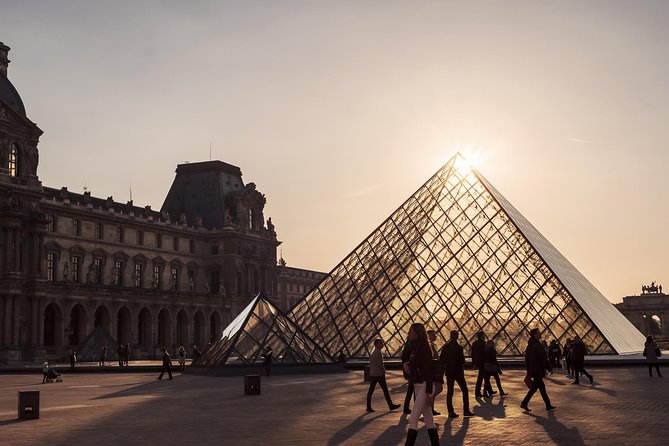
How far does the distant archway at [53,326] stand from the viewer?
64.1m

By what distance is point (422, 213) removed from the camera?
4247cm

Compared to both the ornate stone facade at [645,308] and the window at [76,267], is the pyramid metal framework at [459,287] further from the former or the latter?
the ornate stone facade at [645,308]

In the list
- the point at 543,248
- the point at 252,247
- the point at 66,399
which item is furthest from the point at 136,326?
the point at 66,399

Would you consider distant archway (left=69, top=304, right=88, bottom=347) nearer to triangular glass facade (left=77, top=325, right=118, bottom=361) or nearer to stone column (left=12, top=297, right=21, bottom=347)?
triangular glass facade (left=77, top=325, right=118, bottom=361)

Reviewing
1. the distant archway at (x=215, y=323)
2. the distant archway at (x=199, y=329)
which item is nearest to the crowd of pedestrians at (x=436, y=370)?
the distant archway at (x=199, y=329)

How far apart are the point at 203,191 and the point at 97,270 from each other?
Result: 21.1 m

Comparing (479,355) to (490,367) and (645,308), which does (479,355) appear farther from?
(645,308)

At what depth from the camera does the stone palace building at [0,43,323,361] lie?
58312mm

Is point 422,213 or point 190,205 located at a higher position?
point 190,205

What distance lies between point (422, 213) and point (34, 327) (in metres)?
32.3

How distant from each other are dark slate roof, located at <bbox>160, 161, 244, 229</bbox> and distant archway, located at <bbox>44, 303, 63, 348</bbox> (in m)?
24.7

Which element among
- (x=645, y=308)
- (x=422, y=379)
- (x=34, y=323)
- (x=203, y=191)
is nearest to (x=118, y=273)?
(x=34, y=323)

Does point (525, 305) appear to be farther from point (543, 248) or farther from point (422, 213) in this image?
point (422, 213)

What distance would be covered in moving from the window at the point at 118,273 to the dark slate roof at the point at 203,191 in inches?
568
